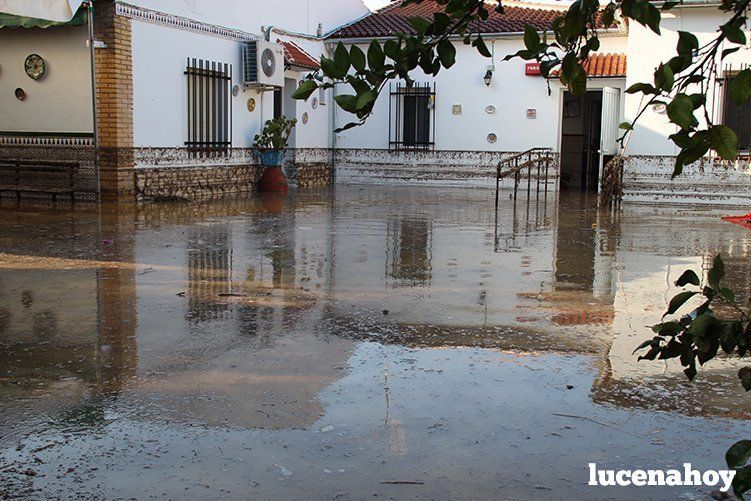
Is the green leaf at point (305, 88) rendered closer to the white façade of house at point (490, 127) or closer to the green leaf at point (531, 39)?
the green leaf at point (531, 39)

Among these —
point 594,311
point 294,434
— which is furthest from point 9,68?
point 294,434

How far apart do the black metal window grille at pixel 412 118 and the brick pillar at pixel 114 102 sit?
744 centimetres

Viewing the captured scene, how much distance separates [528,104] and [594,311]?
13.4 meters

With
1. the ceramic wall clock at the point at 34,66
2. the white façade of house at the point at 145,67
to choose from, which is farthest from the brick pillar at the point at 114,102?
the ceramic wall clock at the point at 34,66

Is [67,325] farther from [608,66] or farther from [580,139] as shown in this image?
[580,139]

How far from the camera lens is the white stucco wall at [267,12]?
14836 mm

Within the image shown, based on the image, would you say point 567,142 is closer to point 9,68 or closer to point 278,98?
point 278,98

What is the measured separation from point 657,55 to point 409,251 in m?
8.40

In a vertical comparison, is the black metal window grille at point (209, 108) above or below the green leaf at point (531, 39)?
above

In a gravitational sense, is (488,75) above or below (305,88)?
above

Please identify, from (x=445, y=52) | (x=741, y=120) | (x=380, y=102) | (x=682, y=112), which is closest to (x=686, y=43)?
(x=682, y=112)

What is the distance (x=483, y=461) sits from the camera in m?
3.19

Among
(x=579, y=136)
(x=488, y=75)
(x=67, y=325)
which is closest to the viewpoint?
(x=67, y=325)

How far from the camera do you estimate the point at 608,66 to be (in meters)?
17.6
